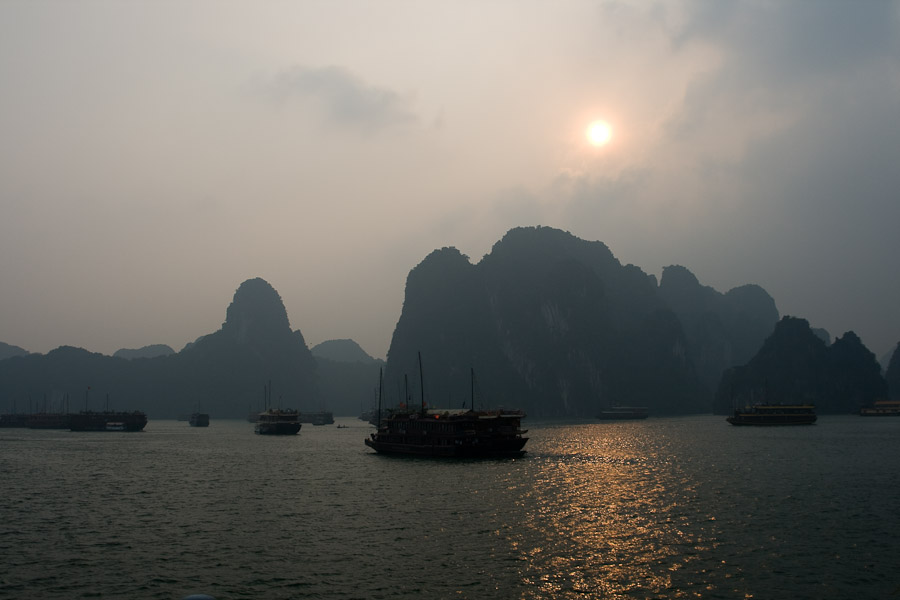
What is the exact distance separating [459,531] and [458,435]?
163ft

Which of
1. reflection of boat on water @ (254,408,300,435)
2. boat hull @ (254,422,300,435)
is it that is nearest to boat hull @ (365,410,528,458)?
boat hull @ (254,422,300,435)

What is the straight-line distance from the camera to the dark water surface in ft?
109

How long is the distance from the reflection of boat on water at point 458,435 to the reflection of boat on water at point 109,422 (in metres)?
119

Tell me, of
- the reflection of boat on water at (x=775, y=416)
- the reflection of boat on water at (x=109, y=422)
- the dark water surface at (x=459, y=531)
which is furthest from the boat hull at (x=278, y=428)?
the reflection of boat on water at (x=775, y=416)

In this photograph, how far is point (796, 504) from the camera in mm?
53875

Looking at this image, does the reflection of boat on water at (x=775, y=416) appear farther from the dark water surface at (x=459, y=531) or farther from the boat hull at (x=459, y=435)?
the boat hull at (x=459, y=435)

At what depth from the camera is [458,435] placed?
94812 mm

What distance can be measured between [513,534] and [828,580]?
57.5 ft

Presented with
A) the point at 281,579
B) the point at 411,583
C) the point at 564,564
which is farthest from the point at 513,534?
the point at 281,579

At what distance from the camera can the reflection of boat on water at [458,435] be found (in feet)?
311

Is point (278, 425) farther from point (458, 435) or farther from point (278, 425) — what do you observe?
point (458, 435)

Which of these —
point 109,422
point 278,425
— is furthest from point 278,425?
point 109,422

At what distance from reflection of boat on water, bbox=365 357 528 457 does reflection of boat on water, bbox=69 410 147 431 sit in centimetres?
11905

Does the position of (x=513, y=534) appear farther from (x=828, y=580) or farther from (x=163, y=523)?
(x=163, y=523)
